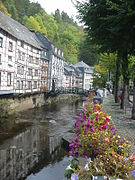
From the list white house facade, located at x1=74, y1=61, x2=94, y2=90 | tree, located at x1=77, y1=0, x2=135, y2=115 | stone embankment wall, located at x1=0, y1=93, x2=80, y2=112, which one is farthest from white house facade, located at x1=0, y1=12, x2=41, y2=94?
white house facade, located at x1=74, y1=61, x2=94, y2=90

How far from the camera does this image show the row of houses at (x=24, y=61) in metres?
27.2

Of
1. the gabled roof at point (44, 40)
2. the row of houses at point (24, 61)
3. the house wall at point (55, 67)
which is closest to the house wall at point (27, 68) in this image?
the row of houses at point (24, 61)

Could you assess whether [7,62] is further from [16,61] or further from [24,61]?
[24,61]

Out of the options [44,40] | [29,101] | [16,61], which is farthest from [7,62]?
[44,40]

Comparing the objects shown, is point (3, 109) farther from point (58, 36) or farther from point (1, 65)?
point (58, 36)

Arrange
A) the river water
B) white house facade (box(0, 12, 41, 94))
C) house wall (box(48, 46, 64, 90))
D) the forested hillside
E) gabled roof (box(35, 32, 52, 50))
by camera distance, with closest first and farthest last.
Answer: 1. the river water
2. white house facade (box(0, 12, 41, 94))
3. gabled roof (box(35, 32, 52, 50))
4. house wall (box(48, 46, 64, 90))
5. the forested hillside

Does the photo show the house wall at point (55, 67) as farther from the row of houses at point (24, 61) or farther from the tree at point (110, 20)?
the tree at point (110, 20)

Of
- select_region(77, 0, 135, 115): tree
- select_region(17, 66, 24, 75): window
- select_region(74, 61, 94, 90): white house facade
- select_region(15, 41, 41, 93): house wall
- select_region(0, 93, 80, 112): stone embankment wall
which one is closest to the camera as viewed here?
select_region(77, 0, 135, 115): tree

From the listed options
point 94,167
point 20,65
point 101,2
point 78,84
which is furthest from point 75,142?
point 78,84

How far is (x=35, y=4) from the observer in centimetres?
10306

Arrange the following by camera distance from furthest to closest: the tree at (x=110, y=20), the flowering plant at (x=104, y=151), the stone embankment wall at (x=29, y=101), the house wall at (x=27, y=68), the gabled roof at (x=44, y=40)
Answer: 1. the gabled roof at (x=44, y=40)
2. the house wall at (x=27, y=68)
3. the stone embankment wall at (x=29, y=101)
4. the tree at (x=110, y=20)
5. the flowering plant at (x=104, y=151)

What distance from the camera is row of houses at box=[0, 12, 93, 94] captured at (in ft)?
89.1

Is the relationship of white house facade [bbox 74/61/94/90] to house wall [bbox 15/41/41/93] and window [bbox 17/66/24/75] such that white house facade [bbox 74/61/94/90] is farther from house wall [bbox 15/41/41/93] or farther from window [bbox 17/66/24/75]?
window [bbox 17/66/24/75]

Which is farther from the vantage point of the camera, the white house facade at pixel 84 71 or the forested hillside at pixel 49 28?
the white house facade at pixel 84 71
